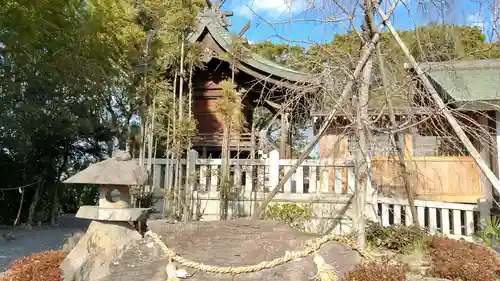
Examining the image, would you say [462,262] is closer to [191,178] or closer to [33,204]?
[191,178]

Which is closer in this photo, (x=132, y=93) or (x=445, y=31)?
(x=445, y=31)

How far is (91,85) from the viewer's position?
12172mm

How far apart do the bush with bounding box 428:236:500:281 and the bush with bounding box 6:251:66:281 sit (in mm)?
4594

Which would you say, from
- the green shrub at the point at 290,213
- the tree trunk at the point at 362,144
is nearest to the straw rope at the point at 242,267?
the tree trunk at the point at 362,144

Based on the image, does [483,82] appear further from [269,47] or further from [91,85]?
[269,47]

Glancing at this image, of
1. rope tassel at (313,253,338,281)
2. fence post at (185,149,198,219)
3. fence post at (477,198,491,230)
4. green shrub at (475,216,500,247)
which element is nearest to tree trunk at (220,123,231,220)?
fence post at (185,149,198,219)

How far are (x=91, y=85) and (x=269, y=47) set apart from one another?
13.5m

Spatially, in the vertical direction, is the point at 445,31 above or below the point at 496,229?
above

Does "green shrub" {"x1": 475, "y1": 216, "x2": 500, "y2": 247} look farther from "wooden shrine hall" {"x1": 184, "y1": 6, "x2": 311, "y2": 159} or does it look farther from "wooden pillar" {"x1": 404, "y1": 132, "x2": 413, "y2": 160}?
"wooden shrine hall" {"x1": 184, "y1": 6, "x2": 311, "y2": 159}

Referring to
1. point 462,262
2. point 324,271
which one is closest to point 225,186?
point 324,271

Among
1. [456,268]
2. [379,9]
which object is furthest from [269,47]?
[456,268]

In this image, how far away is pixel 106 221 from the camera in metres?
4.43

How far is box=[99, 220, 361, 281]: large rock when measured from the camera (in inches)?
155

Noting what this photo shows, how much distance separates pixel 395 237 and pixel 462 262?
3.46 feet
